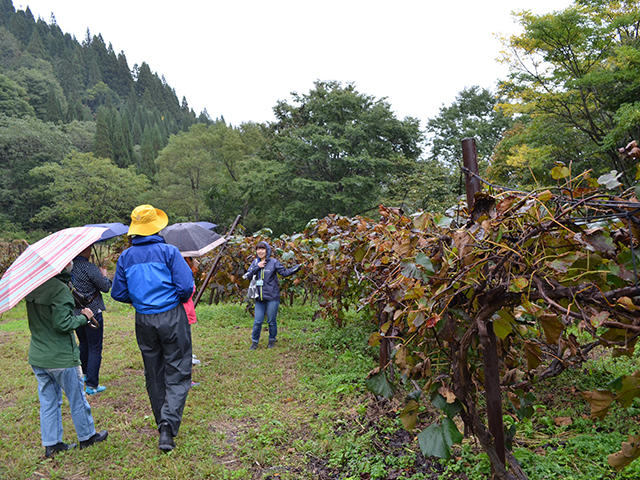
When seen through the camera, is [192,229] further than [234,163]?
No

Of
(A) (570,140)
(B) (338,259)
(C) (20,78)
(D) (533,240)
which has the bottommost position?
(B) (338,259)

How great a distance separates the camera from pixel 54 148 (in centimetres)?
3659

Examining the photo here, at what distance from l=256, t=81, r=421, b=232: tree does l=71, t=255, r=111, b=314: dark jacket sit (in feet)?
66.6

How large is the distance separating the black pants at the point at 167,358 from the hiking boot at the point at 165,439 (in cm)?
3

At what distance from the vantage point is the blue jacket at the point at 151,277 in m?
3.22

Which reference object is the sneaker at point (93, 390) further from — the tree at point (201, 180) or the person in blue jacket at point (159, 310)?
the tree at point (201, 180)

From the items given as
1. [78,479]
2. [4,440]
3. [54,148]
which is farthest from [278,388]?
[54,148]

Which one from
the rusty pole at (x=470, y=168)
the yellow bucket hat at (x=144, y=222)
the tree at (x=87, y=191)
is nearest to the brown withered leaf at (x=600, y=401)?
the rusty pole at (x=470, y=168)

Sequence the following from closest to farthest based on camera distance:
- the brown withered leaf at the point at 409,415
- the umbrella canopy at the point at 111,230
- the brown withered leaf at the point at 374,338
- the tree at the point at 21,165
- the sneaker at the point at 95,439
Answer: the brown withered leaf at the point at 409,415
the brown withered leaf at the point at 374,338
the sneaker at the point at 95,439
the umbrella canopy at the point at 111,230
the tree at the point at 21,165

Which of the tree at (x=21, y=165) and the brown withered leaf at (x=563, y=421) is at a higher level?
the tree at (x=21, y=165)

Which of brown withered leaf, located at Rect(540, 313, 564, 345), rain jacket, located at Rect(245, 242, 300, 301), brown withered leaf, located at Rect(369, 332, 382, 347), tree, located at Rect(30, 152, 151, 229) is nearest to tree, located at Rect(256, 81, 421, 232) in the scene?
tree, located at Rect(30, 152, 151, 229)

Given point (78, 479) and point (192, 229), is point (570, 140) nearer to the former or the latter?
point (192, 229)

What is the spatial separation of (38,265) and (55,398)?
104 centimetres

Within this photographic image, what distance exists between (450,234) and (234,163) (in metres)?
34.4
